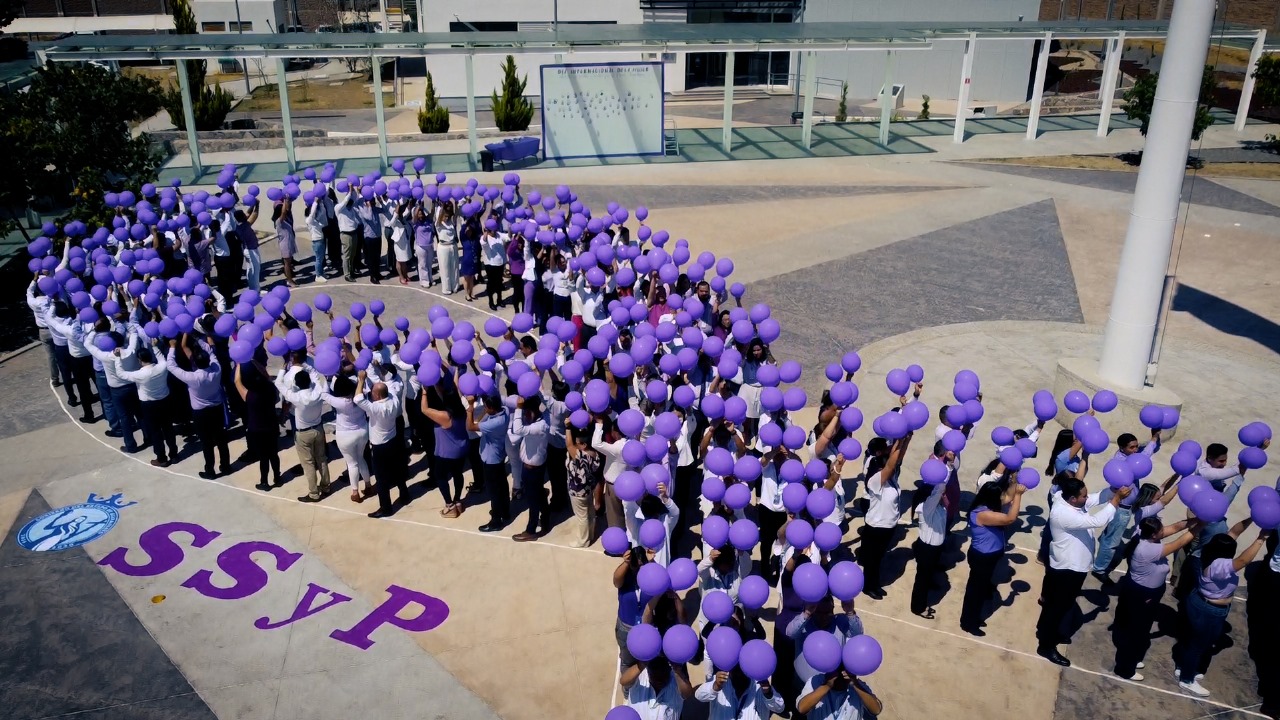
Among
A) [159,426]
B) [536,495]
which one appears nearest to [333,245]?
[159,426]

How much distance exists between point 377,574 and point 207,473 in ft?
8.72

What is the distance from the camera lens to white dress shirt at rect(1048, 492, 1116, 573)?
6.62m

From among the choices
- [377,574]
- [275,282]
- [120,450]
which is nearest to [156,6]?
[275,282]

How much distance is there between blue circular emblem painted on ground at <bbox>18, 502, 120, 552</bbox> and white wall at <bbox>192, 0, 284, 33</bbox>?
40.0 m

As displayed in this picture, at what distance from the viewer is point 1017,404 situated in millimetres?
11109

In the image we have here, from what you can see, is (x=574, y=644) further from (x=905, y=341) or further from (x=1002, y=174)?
(x=1002, y=174)

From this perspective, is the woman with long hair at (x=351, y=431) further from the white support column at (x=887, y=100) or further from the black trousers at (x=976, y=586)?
the white support column at (x=887, y=100)

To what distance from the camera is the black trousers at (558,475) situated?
8578mm

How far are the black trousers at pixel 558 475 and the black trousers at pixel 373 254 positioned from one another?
7102 millimetres

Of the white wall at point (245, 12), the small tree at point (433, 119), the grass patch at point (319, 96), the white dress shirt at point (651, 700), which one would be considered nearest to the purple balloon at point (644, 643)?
the white dress shirt at point (651, 700)

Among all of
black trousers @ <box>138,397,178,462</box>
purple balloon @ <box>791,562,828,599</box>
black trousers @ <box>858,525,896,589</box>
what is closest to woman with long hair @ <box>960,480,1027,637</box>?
black trousers @ <box>858,525,896,589</box>

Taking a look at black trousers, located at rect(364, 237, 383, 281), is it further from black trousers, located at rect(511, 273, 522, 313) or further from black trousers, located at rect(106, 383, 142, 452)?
black trousers, located at rect(106, 383, 142, 452)

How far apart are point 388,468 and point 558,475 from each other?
157 cm

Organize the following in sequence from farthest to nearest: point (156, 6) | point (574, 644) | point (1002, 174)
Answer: point (156, 6) → point (1002, 174) → point (574, 644)
